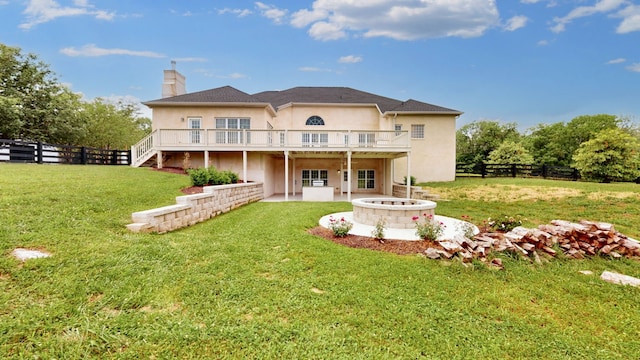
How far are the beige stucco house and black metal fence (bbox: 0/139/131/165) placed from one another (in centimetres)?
365

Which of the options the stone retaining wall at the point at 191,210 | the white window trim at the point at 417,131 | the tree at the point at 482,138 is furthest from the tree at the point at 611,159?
the stone retaining wall at the point at 191,210

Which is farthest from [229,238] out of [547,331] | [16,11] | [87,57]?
[87,57]

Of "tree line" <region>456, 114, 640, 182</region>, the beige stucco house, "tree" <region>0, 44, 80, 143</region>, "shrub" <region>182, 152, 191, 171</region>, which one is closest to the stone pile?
the beige stucco house

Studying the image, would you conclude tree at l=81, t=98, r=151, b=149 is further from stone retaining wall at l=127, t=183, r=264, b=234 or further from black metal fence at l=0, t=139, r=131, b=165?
stone retaining wall at l=127, t=183, r=264, b=234

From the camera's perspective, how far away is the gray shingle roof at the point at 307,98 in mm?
15352

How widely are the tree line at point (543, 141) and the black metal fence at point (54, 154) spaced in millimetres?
33306

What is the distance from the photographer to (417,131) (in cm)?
1834

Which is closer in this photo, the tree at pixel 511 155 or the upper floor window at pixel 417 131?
the upper floor window at pixel 417 131

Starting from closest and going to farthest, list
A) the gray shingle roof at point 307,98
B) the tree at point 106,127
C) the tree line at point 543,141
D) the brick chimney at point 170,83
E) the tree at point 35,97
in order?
1. the gray shingle roof at point 307,98
2. the brick chimney at point 170,83
3. the tree line at point 543,141
4. the tree at point 35,97
5. the tree at point 106,127

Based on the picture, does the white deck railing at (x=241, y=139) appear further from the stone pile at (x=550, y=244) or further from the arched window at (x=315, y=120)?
the stone pile at (x=550, y=244)

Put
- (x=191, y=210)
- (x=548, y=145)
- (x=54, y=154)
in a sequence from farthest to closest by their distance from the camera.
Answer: (x=548, y=145), (x=54, y=154), (x=191, y=210)

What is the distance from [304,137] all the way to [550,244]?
1434 cm

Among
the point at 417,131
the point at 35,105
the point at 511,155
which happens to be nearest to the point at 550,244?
the point at 417,131

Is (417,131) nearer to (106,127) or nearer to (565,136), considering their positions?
(565,136)
